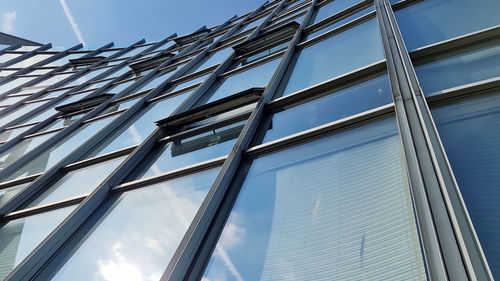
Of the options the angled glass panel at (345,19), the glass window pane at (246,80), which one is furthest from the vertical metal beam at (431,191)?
the angled glass panel at (345,19)

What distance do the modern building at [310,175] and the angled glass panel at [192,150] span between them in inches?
1.2

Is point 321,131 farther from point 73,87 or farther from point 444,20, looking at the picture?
point 73,87

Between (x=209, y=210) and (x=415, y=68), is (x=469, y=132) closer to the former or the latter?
(x=415, y=68)

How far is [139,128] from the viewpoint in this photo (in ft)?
21.3

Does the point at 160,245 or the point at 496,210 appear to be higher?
the point at 496,210

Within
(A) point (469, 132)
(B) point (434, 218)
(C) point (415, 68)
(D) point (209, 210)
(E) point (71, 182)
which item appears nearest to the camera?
(B) point (434, 218)

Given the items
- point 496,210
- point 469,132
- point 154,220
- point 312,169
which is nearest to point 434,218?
point 496,210

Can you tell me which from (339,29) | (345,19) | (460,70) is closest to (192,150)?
(460,70)

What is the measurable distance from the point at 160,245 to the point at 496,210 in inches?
108

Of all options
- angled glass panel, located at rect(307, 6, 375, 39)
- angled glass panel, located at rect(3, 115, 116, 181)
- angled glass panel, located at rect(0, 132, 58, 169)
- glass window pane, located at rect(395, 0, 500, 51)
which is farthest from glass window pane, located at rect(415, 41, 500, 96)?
angled glass panel, located at rect(0, 132, 58, 169)

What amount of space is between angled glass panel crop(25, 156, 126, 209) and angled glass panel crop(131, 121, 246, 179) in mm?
837

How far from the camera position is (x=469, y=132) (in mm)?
2570

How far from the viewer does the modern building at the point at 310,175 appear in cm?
222

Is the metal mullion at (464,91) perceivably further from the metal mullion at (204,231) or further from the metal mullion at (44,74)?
the metal mullion at (44,74)
